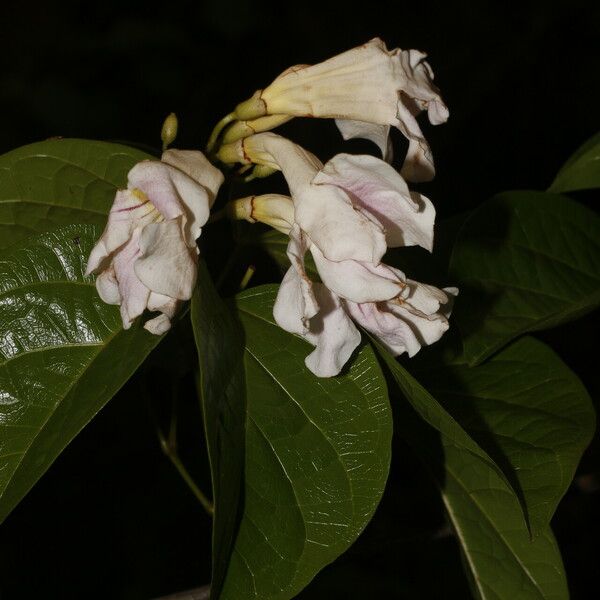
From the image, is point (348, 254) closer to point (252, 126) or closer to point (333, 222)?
point (333, 222)

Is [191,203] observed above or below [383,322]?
above

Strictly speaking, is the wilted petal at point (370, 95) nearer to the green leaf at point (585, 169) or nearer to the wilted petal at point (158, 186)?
the wilted petal at point (158, 186)

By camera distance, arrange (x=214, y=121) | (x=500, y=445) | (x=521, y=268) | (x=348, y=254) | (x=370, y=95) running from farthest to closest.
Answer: (x=214, y=121)
(x=521, y=268)
(x=500, y=445)
(x=370, y=95)
(x=348, y=254)

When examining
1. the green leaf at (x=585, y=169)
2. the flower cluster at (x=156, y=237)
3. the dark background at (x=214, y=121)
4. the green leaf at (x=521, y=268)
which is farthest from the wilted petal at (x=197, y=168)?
the dark background at (x=214, y=121)

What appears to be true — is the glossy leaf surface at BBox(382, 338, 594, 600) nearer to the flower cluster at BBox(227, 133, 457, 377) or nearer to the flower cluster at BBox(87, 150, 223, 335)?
the flower cluster at BBox(227, 133, 457, 377)

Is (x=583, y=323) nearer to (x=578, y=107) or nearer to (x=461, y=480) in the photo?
(x=578, y=107)

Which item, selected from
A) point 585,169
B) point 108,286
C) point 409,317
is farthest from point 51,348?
point 585,169

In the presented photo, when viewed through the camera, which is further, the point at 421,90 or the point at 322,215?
the point at 421,90
